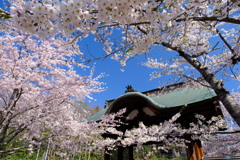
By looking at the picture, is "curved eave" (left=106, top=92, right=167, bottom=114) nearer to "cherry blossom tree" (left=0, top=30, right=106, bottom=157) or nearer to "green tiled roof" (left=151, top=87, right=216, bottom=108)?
"green tiled roof" (left=151, top=87, right=216, bottom=108)

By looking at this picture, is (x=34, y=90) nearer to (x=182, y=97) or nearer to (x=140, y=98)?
(x=140, y=98)

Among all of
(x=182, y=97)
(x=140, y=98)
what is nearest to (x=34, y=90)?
(x=140, y=98)

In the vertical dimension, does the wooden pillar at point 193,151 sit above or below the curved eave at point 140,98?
below

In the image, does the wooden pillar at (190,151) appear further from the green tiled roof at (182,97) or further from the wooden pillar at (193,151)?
the green tiled roof at (182,97)

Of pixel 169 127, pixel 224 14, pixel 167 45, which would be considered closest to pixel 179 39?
pixel 167 45

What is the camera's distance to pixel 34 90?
15.3 feet

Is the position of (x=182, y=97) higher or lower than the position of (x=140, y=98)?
lower

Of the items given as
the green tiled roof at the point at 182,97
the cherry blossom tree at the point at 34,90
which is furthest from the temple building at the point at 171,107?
the cherry blossom tree at the point at 34,90

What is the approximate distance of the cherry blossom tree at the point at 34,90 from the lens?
172 inches

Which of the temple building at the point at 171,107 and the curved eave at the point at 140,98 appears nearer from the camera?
the temple building at the point at 171,107

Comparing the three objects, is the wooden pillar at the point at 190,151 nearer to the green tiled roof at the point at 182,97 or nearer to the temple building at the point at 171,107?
the temple building at the point at 171,107

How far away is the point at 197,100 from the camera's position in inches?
191

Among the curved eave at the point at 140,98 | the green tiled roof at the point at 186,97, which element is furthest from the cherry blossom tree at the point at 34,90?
the green tiled roof at the point at 186,97

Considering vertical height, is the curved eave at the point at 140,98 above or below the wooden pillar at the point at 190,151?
above
